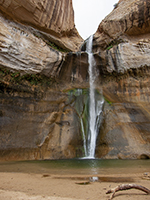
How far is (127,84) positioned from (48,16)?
10.4 metres

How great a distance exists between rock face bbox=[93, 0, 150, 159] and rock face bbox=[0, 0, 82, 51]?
5.17 m

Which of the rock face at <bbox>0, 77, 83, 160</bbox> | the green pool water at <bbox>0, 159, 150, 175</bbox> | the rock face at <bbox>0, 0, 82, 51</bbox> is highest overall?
the rock face at <bbox>0, 0, 82, 51</bbox>

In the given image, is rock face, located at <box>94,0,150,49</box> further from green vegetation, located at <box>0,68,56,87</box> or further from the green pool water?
the green pool water

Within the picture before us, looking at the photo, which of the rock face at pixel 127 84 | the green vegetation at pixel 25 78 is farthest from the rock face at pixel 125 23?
the green vegetation at pixel 25 78

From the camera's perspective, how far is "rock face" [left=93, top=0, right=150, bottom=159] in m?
11.6

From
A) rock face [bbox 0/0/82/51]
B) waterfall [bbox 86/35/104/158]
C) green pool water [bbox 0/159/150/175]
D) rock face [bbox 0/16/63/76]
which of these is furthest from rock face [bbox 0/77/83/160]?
rock face [bbox 0/0/82/51]

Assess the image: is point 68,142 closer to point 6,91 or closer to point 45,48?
point 6,91

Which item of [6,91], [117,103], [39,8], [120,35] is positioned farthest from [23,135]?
[120,35]

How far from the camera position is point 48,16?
1375cm

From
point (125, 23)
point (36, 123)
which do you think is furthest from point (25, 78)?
point (125, 23)

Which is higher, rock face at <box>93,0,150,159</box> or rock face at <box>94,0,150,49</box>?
rock face at <box>94,0,150,49</box>

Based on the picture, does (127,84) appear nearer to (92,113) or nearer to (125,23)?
(92,113)

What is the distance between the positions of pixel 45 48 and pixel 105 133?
31.2 feet

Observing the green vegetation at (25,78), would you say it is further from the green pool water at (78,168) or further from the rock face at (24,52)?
the green pool water at (78,168)
